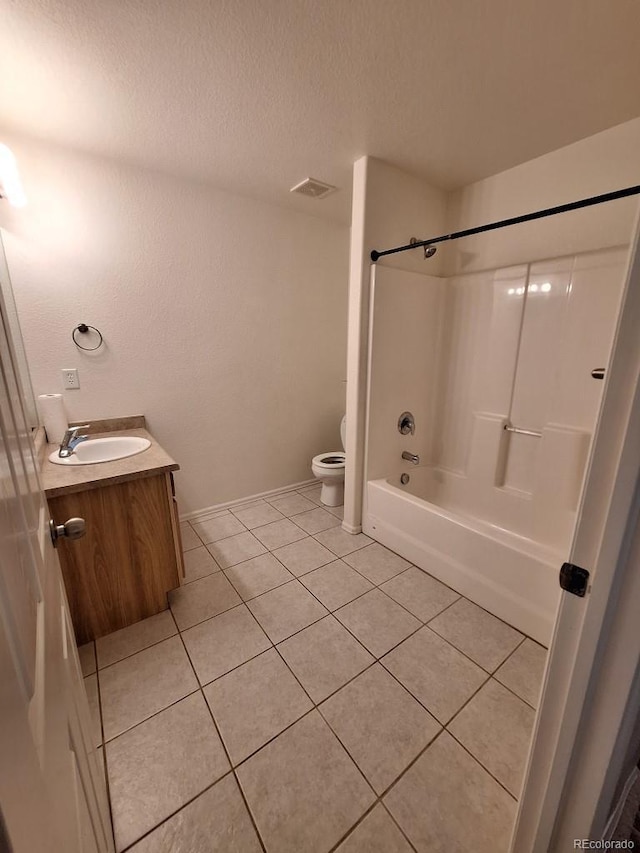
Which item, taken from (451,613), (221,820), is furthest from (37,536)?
(451,613)

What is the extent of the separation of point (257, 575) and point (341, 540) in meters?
0.62

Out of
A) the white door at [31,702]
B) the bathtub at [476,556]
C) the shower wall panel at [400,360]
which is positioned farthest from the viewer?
the shower wall panel at [400,360]

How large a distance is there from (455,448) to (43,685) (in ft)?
8.03

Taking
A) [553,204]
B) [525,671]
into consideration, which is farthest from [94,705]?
[553,204]

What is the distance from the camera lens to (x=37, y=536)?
611 mm

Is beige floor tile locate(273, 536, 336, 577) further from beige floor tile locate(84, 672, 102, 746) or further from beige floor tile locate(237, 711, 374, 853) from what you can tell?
beige floor tile locate(84, 672, 102, 746)

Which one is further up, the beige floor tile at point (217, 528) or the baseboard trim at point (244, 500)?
the baseboard trim at point (244, 500)

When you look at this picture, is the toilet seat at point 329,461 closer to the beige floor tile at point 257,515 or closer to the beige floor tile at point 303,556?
the beige floor tile at point 257,515

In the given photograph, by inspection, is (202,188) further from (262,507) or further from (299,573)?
(299,573)

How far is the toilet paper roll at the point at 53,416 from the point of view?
6.01 ft

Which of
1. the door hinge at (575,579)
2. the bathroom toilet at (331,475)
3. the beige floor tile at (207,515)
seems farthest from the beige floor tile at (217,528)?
the door hinge at (575,579)

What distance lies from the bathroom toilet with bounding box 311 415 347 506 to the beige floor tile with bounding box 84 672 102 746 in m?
1.71

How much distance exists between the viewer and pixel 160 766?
1064 mm

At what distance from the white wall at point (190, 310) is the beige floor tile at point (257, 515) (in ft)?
0.56
